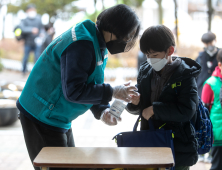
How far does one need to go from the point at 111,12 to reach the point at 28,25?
754cm

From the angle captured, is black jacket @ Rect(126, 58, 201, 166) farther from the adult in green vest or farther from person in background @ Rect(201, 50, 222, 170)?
person in background @ Rect(201, 50, 222, 170)

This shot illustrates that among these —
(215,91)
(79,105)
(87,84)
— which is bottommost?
(215,91)

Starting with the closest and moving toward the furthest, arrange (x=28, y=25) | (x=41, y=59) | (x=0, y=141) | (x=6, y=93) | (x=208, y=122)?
(x=41, y=59), (x=208, y=122), (x=0, y=141), (x=6, y=93), (x=28, y=25)

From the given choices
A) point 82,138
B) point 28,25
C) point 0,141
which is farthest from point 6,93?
point 28,25

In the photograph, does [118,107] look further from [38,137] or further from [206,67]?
[206,67]

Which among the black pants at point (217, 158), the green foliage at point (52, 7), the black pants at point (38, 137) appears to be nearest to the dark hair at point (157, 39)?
the black pants at point (38, 137)

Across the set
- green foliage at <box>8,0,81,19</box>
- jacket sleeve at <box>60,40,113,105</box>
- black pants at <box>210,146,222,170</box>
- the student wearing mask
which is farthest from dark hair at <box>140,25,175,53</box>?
green foliage at <box>8,0,81,19</box>

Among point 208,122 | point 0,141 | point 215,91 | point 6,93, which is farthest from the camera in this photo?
point 6,93

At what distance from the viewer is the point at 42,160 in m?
1.46

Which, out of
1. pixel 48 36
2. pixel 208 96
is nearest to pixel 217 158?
pixel 208 96

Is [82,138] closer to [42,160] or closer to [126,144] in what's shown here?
[126,144]

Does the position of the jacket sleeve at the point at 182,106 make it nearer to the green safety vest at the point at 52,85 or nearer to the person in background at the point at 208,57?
the green safety vest at the point at 52,85

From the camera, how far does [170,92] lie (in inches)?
65.6

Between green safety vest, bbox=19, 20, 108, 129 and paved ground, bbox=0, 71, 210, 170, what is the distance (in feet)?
5.29
